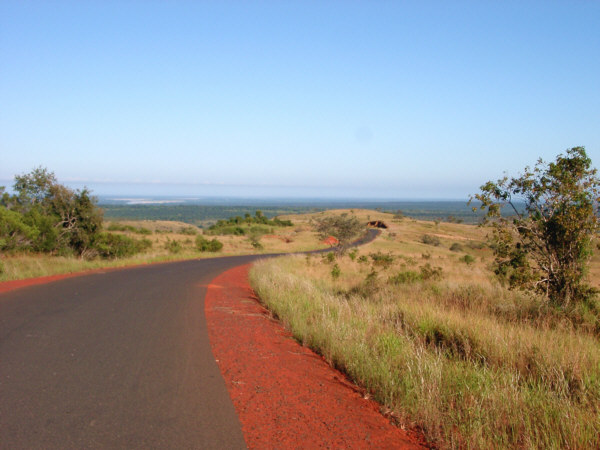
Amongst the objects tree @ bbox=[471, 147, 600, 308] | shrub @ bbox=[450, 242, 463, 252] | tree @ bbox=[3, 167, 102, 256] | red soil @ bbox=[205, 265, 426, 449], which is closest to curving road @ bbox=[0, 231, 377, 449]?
red soil @ bbox=[205, 265, 426, 449]

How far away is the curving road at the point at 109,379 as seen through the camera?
390cm

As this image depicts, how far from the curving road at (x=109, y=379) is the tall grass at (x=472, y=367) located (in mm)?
1815

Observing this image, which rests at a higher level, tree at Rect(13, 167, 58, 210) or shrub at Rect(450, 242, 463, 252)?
tree at Rect(13, 167, 58, 210)

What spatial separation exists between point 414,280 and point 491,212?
6.56 meters

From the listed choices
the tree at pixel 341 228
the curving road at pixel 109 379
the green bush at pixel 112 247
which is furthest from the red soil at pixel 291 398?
the tree at pixel 341 228

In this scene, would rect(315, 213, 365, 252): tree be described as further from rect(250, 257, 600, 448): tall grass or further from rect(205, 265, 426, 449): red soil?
rect(205, 265, 426, 449): red soil

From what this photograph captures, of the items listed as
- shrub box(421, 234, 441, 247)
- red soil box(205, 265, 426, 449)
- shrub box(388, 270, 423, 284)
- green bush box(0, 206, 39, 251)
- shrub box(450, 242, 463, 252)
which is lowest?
shrub box(450, 242, 463, 252)

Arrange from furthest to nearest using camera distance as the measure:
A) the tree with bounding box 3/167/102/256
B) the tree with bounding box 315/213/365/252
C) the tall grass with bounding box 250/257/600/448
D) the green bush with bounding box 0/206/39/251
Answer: the tree with bounding box 315/213/365/252, the tree with bounding box 3/167/102/256, the green bush with bounding box 0/206/39/251, the tall grass with bounding box 250/257/600/448

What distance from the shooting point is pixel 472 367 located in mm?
5543

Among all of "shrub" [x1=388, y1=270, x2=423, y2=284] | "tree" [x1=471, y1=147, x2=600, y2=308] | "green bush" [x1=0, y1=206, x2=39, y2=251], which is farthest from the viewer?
"green bush" [x1=0, y1=206, x2=39, y2=251]

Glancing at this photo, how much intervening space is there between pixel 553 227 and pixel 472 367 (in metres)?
5.56

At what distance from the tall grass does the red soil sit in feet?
0.97

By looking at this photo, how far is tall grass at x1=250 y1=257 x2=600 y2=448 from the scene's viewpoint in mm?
3883

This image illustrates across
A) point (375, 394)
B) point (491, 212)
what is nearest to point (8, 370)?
point (375, 394)
